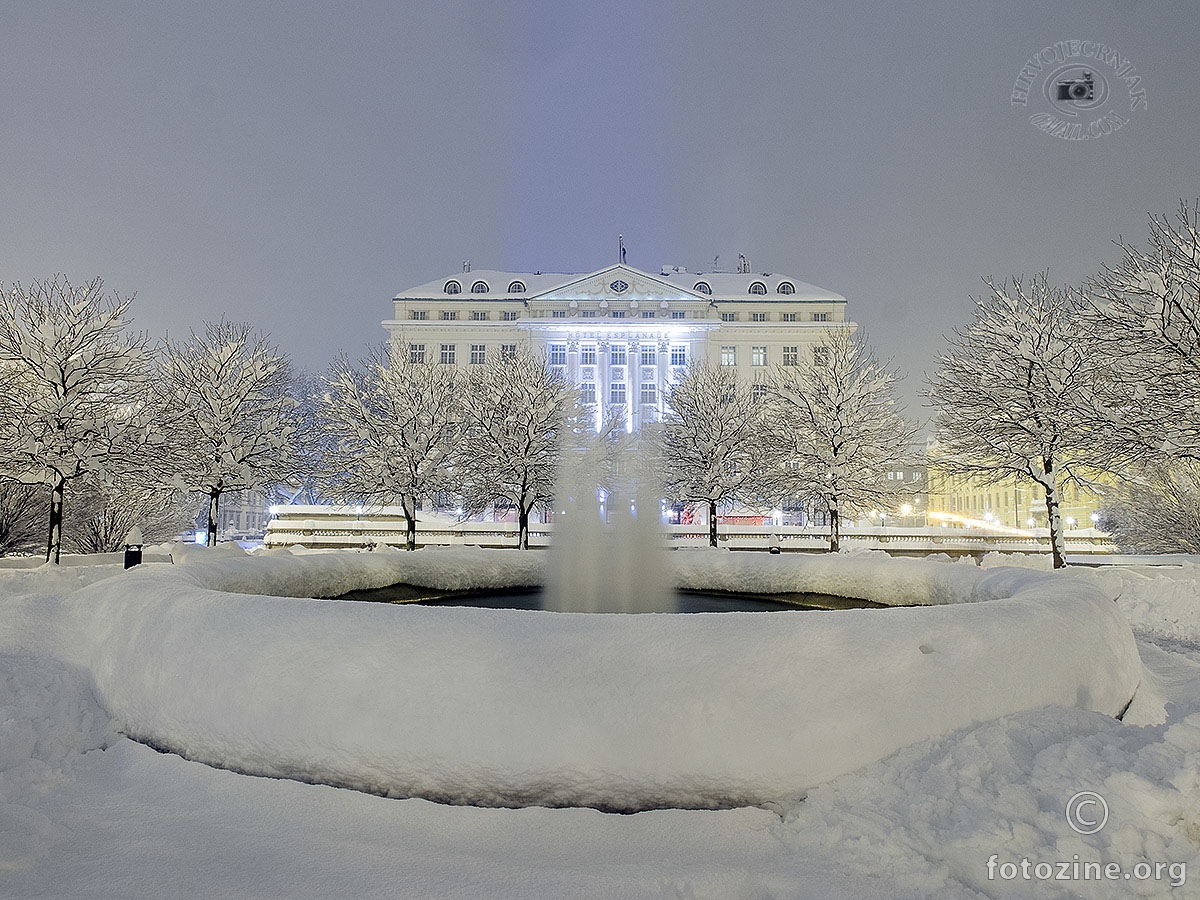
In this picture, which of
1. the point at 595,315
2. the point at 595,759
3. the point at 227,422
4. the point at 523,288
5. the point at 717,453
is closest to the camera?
the point at 595,759

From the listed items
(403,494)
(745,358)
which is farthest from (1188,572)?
(745,358)

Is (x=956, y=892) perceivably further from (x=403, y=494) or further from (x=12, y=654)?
(x=403, y=494)

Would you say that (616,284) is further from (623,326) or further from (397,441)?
(397,441)

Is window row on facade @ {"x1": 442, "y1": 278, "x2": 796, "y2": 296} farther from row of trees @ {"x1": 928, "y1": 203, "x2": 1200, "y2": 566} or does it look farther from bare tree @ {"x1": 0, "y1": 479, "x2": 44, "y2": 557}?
bare tree @ {"x1": 0, "y1": 479, "x2": 44, "y2": 557}

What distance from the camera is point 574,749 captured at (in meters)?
3.24

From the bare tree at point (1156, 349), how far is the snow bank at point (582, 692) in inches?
533

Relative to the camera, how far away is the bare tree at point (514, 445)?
76.4 feet

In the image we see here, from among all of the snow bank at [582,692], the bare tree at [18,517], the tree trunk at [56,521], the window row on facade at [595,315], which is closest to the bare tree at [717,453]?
the tree trunk at [56,521]

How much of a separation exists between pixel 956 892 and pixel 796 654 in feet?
3.83

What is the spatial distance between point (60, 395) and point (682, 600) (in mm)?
14177

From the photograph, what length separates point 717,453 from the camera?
86.1ft

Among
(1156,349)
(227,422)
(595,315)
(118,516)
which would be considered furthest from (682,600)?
(595,315)

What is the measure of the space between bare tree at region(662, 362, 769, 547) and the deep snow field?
21.8 metres

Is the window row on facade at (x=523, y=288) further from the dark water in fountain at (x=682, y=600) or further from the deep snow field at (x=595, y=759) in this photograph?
the deep snow field at (x=595, y=759)
